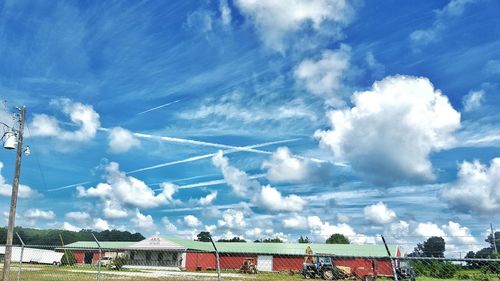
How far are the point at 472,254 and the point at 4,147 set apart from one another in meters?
20.3

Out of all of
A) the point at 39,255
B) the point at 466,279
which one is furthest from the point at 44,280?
the point at 39,255

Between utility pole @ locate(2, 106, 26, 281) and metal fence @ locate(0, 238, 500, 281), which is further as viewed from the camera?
metal fence @ locate(0, 238, 500, 281)

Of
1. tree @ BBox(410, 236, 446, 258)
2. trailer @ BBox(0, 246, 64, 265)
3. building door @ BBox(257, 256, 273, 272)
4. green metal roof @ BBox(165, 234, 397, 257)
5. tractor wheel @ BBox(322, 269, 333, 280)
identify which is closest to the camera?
tree @ BBox(410, 236, 446, 258)

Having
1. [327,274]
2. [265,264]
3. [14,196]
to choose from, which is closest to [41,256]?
[265,264]

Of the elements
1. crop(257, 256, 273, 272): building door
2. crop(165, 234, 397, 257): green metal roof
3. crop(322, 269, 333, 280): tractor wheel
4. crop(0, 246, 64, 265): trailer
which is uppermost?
crop(165, 234, 397, 257): green metal roof

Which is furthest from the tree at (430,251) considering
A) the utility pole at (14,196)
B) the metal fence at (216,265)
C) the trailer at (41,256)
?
the trailer at (41,256)

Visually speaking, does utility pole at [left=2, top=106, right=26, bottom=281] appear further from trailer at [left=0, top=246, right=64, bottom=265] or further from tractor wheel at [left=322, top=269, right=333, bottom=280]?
trailer at [left=0, top=246, right=64, bottom=265]

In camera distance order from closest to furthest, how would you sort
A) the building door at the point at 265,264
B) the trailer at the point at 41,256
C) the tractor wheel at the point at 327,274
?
the tractor wheel at the point at 327,274
the building door at the point at 265,264
the trailer at the point at 41,256

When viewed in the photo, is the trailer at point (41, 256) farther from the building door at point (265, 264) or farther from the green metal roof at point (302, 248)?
the building door at point (265, 264)

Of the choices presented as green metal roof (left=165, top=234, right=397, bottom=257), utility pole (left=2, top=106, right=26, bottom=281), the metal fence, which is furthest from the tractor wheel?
utility pole (left=2, top=106, right=26, bottom=281)

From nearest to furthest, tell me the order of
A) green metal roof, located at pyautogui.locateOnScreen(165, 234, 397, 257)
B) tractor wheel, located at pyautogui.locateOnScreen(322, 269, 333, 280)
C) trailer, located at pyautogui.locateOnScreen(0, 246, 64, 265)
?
tractor wheel, located at pyautogui.locateOnScreen(322, 269, 333, 280)
green metal roof, located at pyautogui.locateOnScreen(165, 234, 397, 257)
trailer, located at pyautogui.locateOnScreen(0, 246, 64, 265)

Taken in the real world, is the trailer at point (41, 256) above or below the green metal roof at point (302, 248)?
below

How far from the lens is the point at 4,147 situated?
64.0 feet

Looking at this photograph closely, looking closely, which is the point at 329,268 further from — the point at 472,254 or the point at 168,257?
the point at 168,257
